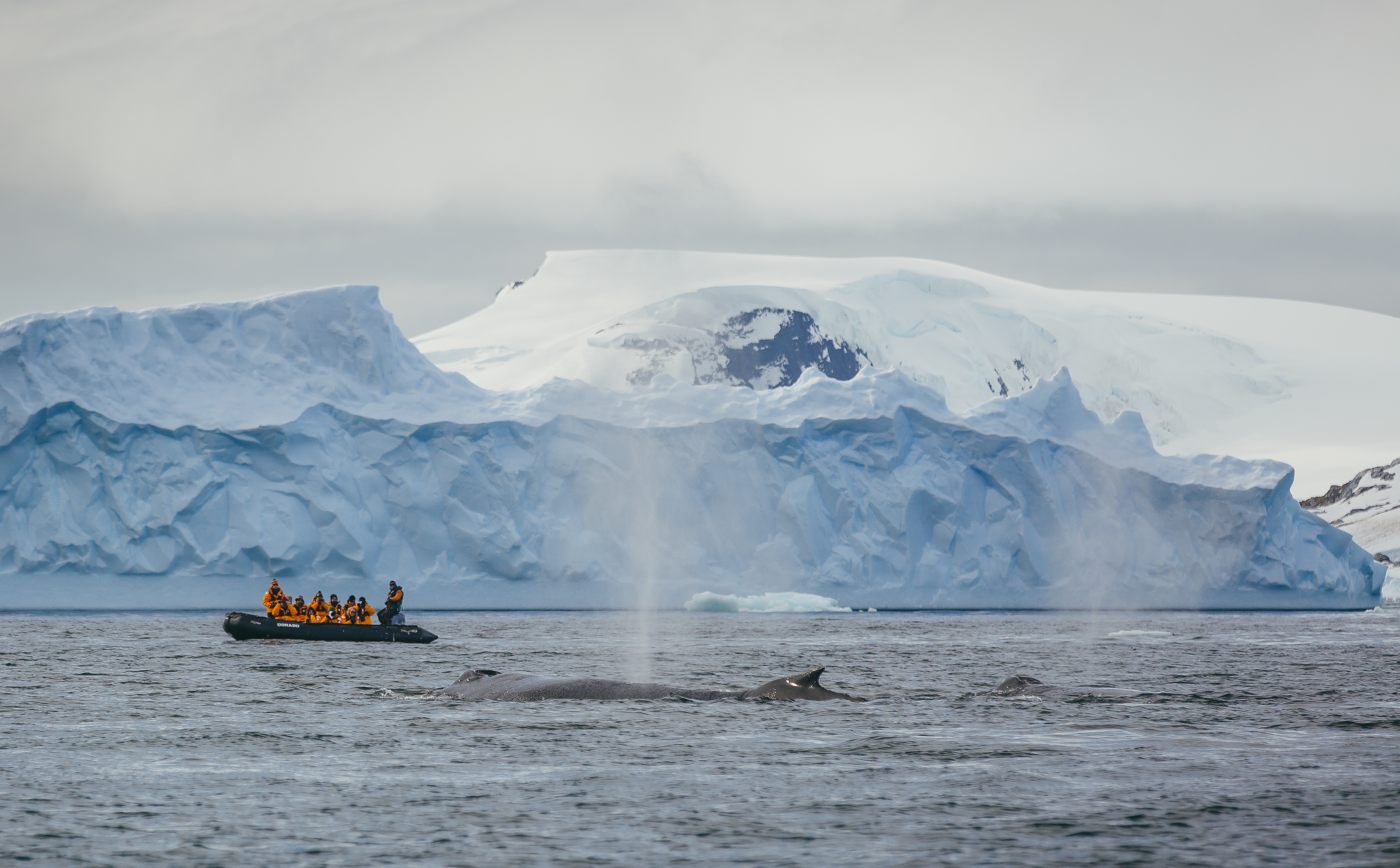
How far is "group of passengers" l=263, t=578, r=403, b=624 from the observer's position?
37.0 metres

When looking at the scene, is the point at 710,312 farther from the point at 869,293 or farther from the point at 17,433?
the point at 17,433

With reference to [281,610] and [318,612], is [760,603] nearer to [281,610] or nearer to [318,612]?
[318,612]

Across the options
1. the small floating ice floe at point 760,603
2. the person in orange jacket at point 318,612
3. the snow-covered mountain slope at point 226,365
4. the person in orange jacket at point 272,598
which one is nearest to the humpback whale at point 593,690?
the person in orange jacket at point 272,598

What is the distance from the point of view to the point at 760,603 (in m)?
49.2

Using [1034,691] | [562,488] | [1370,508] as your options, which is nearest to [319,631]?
[562,488]

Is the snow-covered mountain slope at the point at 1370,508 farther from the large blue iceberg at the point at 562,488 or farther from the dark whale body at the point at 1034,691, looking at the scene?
the dark whale body at the point at 1034,691

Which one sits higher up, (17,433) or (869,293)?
(869,293)

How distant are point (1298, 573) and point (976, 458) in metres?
13.6

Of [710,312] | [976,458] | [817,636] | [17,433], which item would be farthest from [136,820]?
[710,312]

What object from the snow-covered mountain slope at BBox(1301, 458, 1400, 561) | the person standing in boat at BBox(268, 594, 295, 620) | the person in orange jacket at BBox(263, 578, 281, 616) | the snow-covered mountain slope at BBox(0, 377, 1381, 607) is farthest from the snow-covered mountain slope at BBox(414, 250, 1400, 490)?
the person in orange jacket at BBox(263, 578, 281, 616)

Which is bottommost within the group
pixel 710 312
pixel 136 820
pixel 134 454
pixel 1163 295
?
pixel 136 820

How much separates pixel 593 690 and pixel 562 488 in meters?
26.5

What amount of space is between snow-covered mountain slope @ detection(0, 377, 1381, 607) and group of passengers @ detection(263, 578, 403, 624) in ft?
20.1

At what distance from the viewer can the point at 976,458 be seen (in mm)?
52531
